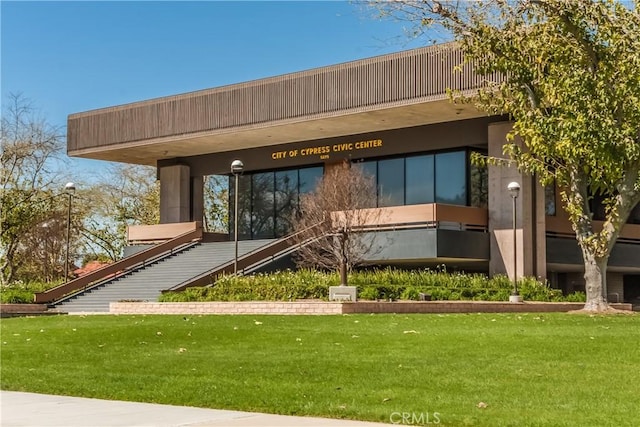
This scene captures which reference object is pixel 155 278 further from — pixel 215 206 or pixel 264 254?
pixel 215 206

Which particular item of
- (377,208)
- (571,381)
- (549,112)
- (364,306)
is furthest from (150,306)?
(571,381)

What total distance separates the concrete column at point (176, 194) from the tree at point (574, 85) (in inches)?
970

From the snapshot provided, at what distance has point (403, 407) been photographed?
960 cm

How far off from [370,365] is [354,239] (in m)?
21.2

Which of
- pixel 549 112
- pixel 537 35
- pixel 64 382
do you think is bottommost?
pixel 64 382

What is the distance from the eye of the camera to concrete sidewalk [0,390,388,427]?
8961 millimetres

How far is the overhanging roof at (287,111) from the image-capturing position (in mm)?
33781

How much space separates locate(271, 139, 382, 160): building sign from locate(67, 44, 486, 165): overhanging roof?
619 mm

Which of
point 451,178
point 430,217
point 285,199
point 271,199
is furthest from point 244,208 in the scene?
point 430,217

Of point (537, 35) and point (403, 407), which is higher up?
point (537, 35)

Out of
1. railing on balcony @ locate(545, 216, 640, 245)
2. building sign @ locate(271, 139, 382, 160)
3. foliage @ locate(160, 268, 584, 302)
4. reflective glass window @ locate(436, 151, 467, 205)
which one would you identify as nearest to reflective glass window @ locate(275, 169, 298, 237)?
building sign @ locate(271, 139, 382, 160)

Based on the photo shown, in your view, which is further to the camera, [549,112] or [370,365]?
[549,112]

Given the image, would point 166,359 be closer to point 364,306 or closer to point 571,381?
point 571,381

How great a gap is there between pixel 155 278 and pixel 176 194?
37.5 feet
